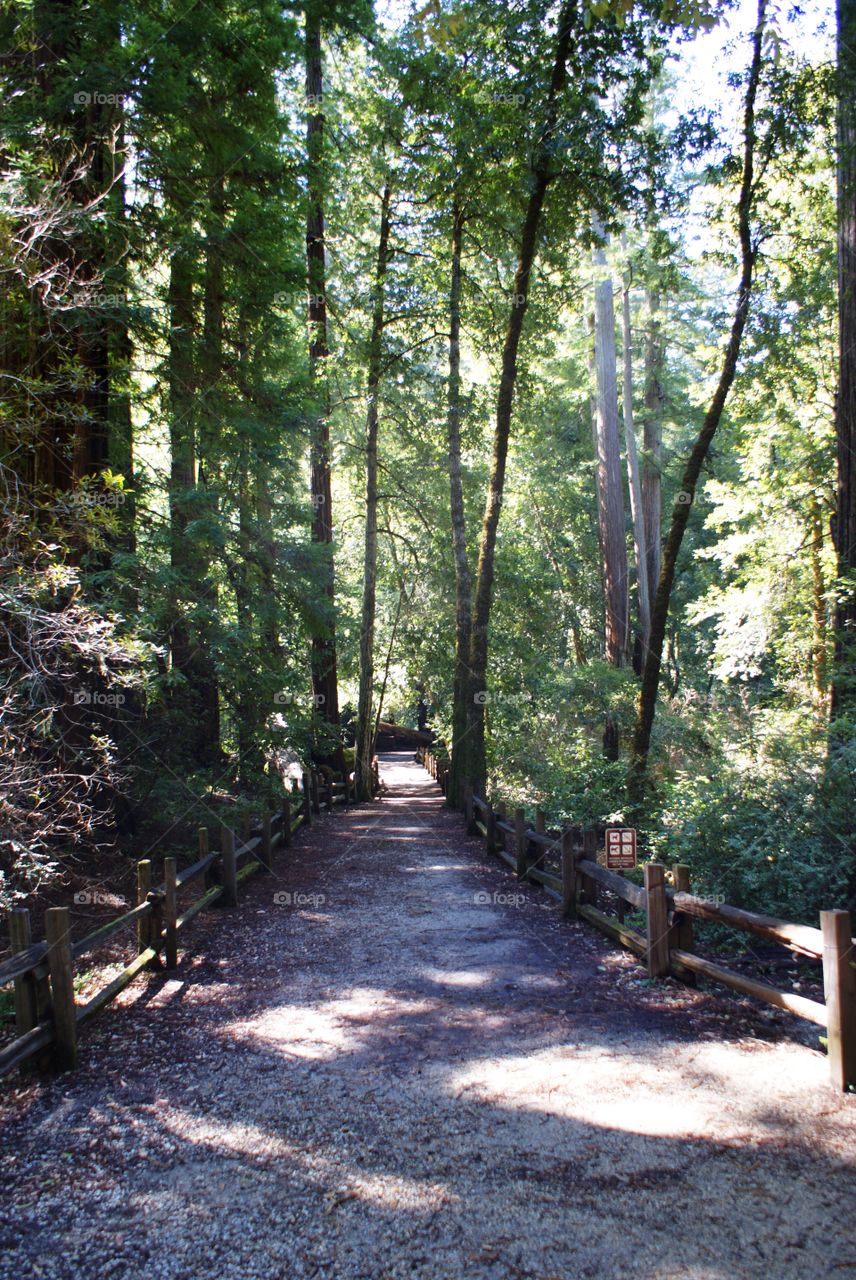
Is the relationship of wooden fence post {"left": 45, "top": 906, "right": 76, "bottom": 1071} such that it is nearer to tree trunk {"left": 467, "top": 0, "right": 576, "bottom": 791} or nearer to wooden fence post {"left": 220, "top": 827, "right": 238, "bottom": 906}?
wooden fence post {"left": 220, "top": 827, "right": 238, "bottom": 906}

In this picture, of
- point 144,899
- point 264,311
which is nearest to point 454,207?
point 264,311

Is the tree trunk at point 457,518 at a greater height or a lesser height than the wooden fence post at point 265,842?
greater

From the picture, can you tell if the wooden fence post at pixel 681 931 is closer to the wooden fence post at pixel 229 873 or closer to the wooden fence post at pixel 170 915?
the wooden fence post at pixel 170 915

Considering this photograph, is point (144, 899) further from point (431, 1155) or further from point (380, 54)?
point (380, 54)

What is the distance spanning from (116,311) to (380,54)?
38.3 feet

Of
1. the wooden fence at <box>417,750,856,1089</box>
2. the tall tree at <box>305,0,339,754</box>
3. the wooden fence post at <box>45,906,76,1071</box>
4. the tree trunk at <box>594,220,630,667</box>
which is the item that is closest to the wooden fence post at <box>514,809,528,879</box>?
the wooden fence at <box>417,750,856,1089</box>

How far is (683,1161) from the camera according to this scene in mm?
3570

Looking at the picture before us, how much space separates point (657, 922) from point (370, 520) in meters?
15.4

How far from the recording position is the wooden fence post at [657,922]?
6.00 m

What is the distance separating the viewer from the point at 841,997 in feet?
13.3

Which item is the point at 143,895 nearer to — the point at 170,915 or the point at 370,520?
the point at 170,915

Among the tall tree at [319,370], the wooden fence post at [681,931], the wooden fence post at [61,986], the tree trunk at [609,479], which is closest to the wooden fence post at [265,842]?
the tall tree at [319,370]

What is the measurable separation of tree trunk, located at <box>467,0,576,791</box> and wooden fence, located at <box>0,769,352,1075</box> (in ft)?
17.1

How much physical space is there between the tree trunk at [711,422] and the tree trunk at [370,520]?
31.3ft
